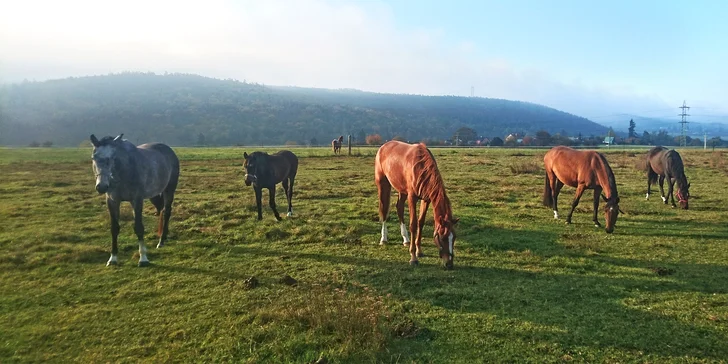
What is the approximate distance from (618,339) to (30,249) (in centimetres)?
1093

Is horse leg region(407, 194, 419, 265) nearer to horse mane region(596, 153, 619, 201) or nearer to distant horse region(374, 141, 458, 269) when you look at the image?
distant horse region(374, 141, 458, 269)

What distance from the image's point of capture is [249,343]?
4656 millimetres

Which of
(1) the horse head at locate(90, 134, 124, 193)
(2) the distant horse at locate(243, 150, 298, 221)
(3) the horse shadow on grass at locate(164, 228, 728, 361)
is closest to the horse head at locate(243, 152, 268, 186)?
(2) the distant horse at locate(243, 150, 298, 221)

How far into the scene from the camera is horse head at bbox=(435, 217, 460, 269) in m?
6.72

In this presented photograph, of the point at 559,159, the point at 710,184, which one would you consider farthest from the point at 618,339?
the point at 710,184

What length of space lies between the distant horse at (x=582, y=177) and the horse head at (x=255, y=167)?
346 inches

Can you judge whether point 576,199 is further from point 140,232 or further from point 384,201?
point 140,232

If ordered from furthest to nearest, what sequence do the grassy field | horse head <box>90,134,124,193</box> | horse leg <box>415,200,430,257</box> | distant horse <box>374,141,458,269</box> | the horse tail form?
1. the horse tail
2. horse leg <box>415,200,430,257</box>
3. horse head <box>90,134,124,193</box>
4. distant horse <box>374,141,458,269</box>
5. the grassy field

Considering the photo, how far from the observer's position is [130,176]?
7773 mm

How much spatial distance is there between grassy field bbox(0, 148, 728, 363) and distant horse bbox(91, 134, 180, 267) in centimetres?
65

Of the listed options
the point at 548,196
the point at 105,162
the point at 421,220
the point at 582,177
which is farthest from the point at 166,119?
the point at 421,220

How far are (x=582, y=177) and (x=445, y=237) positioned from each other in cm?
654

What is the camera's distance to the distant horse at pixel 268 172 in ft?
37.1

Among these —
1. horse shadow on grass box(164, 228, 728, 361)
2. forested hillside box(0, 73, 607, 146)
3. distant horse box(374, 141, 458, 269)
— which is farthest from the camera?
forested hillside box(0, 73, 607, 146)
